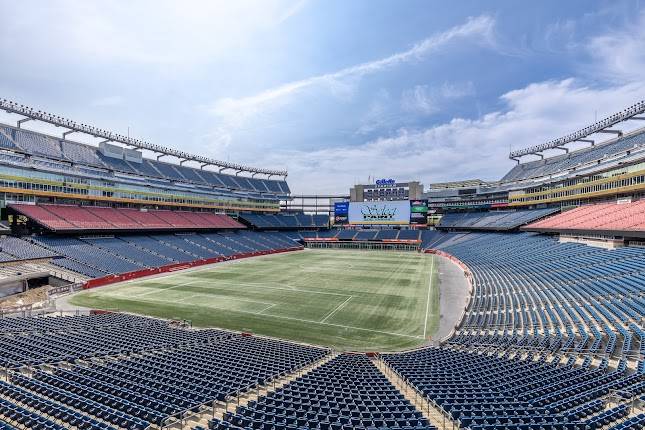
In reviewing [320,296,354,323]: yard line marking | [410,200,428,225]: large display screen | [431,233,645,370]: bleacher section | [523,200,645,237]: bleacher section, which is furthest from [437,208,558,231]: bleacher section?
[320,296,354,323]: yard line marking

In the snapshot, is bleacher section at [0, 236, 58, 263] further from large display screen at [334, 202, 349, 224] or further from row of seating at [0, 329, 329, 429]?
large display screen at [334, 202, 349, 224]

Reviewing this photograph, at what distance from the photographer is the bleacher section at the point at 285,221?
94.9 meters

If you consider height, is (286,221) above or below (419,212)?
below

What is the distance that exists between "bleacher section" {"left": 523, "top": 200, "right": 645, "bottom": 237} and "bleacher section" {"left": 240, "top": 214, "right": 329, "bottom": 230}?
209 ft

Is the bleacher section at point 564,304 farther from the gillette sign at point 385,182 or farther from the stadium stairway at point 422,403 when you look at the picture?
the gillette sign at point 385,182

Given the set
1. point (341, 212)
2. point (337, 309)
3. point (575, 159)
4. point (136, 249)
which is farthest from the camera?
point (341, 212)

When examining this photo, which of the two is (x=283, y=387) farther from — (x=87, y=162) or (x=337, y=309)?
(x=87, y=162)

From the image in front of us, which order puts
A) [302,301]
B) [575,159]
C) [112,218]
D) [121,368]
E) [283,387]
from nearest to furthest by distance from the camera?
[283,387] < [121,368] < [302,301] < [112,218] < [575,159]

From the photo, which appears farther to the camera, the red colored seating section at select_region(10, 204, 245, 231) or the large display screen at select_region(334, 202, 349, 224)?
the large display screen at select_region(334, 202, 349, 224)

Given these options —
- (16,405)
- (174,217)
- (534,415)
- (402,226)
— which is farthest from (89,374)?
(402,226)

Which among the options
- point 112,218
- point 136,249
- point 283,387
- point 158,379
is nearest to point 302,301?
point 283,387

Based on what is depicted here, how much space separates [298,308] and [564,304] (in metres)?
22.3

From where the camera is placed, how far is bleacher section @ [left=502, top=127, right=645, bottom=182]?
5285cm

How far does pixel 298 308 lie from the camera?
32.2 metres
